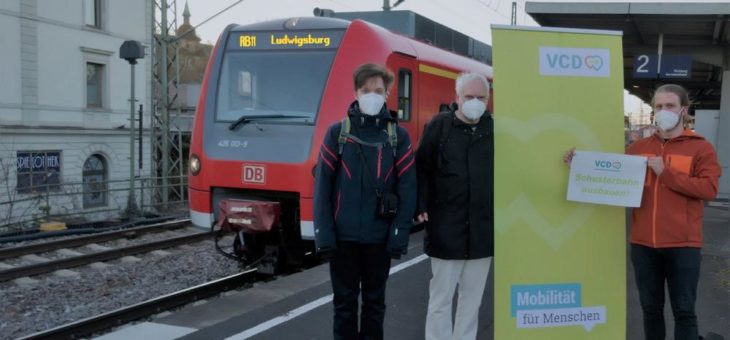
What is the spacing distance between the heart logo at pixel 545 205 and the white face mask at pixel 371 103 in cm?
68

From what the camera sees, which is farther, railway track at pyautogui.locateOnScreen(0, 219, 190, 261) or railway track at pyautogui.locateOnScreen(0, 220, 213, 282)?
railway track at pyautogui.locateOnScreen(0, 219, 190, 261)

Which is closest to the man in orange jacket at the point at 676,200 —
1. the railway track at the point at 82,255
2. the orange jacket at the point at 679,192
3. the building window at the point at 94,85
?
the orange jacket at the point at 679,192

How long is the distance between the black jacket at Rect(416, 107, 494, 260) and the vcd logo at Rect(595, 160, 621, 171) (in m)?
0.60

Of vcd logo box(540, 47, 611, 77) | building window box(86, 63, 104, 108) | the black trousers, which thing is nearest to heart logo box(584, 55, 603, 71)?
vcd logo box(540, 47, 611, 77)

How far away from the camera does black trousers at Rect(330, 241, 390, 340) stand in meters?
4.14

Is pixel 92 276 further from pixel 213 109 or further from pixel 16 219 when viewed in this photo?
pixel 16 219

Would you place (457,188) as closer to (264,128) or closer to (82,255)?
(264,128)

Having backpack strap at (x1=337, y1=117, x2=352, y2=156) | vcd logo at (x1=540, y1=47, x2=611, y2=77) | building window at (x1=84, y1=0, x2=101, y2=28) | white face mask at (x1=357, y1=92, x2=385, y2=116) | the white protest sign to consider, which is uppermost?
building window at (x1=84, y1=0, x2=101, y2=28)

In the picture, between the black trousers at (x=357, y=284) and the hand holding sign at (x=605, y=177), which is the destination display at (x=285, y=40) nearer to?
the black trousers at (x=357, y=284)

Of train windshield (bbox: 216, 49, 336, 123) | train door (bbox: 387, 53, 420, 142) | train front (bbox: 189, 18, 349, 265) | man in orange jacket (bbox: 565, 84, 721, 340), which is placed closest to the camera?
man in orange jacket (bbox: 565, 84, 721, 340)

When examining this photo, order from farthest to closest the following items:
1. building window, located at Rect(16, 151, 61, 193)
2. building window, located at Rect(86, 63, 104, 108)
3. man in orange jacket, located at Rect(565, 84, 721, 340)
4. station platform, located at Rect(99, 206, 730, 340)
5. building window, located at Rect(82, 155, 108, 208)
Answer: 1. building window, located at Rect(86, 63, 104, 108)
2. building window, located at Rect(82, 155, 108, 208)
3. building window, located at Rect(16, 151, 61, 193)
4. station platform, located at Rect(99, 206, 730, 340)
5. man in orange jacket, located at Rect(565, 84, 721, 340)

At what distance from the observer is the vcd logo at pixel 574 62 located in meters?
4.07

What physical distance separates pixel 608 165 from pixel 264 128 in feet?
15.1

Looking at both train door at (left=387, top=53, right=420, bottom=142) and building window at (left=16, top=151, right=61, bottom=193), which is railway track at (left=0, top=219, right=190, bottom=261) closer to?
train door at (left=387, top=53, right=420, bottom=142)
